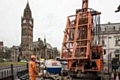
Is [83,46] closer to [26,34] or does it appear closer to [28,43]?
[28,43]

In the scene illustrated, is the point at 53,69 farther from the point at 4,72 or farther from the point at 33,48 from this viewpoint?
the point at 33,48

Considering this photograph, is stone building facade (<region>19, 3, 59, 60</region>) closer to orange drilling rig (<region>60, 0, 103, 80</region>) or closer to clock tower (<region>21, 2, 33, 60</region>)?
clock tower (<region>21, 2, 33, 60</region>)

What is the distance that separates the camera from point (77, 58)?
1481 cm

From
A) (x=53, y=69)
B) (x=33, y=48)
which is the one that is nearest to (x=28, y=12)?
(x=33, y=48)

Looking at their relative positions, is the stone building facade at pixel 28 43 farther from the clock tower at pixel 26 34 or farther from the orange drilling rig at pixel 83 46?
the orange drilling rig at pixel 83 46

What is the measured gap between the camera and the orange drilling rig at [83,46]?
1474 centimetres

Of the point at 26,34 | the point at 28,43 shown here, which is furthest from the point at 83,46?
the point at 26,34

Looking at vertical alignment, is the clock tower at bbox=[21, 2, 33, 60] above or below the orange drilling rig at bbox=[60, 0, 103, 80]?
above

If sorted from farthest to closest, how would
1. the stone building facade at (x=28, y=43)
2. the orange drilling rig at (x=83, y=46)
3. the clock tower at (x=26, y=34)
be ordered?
A: the clock tower at (x=26, y=34), the stone building facade at (x=28, y=43), the orange drilling rig at (x=83, y=46)

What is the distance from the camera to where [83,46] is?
14930 millimetres

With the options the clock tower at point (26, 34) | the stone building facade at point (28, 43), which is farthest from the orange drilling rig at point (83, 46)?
the clock tower at point (26, 34)

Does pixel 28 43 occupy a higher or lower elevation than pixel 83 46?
higher

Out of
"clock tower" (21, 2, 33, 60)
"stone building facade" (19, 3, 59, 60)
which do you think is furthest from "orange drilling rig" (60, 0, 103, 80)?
"clock tower" (21, 2, 33, 60)

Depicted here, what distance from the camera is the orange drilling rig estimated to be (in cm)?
1474
